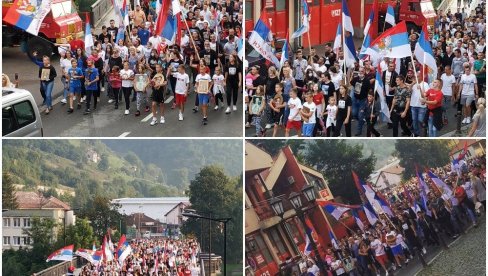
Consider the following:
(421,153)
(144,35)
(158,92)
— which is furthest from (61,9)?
(421,153)

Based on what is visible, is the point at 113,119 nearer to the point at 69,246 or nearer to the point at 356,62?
the point at 69,246

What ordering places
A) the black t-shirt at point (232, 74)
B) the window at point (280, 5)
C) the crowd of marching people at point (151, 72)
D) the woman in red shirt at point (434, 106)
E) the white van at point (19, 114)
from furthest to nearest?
the window at point (280, 5) → the black t-shirt at point (232, 74) → the crowd of marching people at point (151, 72) → the woman in red shirt at point (434, 106) → the white van at point (19, 114)

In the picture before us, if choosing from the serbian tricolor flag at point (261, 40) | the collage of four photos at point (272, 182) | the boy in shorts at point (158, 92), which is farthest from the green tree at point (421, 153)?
the boy in shorts at point (158, 92)

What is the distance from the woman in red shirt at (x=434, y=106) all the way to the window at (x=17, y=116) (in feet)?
20.7

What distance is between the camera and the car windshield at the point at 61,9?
25.6m

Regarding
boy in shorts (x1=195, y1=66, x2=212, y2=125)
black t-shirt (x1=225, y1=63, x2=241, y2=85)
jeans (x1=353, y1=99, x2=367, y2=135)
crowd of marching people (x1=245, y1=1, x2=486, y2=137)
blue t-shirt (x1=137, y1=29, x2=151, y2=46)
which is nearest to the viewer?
crowd of marching people (x1=245, y1=1, x2=486, y2=137)

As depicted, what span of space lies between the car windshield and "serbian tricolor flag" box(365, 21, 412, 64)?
8.10 meters

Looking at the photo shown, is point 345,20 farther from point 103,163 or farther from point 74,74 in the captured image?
A: point 103,163

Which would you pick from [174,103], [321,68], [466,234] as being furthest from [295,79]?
[466,234]

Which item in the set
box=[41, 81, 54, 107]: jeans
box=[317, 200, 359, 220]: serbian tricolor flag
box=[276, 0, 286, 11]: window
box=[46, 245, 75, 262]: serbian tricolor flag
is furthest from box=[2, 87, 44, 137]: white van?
box=[276, 0, 286, 11]: window

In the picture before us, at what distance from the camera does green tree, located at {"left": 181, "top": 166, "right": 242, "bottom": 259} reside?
65.6 ft

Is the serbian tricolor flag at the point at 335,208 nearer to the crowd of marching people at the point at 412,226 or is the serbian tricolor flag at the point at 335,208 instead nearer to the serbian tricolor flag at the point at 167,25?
the crowd of marching people at the point at 412,226

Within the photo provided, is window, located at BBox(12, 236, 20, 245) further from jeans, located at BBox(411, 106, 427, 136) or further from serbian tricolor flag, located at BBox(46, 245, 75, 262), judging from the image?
jeans, located at BBox(411, 106, 427, 136)

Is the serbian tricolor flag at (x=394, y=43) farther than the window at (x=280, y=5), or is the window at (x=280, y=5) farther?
the window at (x=280, y=5)
